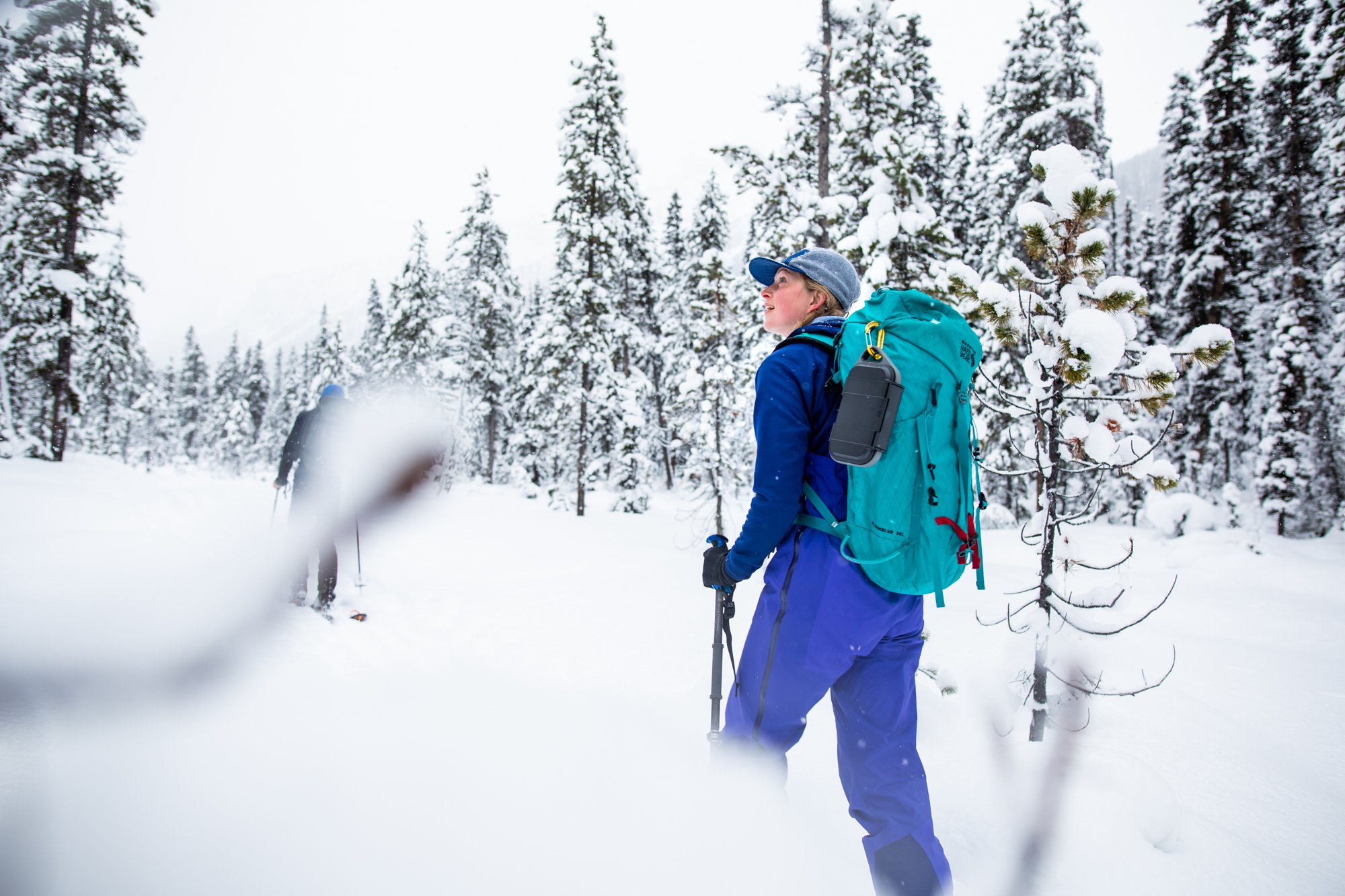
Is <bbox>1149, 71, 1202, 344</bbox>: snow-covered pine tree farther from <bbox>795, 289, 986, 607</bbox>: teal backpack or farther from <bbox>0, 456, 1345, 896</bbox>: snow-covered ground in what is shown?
<bbox>795, 289, 986, 607</bbox>: teal backpack

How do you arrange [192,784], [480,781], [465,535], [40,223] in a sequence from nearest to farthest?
[192,784], [480,781], [465,535], [40,223]

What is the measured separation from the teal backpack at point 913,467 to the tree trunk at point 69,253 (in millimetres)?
20771

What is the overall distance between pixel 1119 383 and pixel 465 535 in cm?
1236

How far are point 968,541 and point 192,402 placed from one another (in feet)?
234

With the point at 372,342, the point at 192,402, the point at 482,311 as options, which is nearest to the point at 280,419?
the point at 192,402

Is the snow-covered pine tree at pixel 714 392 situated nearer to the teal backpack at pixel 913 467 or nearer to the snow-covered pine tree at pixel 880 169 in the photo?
the snow-covered pine tree at pixel 880 169

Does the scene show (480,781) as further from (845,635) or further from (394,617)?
(394,617)

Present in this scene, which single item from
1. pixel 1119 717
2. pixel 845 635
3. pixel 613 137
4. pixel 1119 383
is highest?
pixel 613 137

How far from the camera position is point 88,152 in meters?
15.5

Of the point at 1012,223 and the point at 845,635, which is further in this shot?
the point at 1012,223

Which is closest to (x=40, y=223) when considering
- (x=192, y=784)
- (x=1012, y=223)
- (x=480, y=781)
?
(x=192, y=784)

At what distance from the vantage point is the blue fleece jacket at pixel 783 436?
2291 mm

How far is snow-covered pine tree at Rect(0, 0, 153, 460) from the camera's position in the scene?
47.3ft

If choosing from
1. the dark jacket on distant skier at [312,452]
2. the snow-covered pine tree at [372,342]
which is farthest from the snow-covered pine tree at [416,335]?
the dark jacket on distant skier at [312,452]
